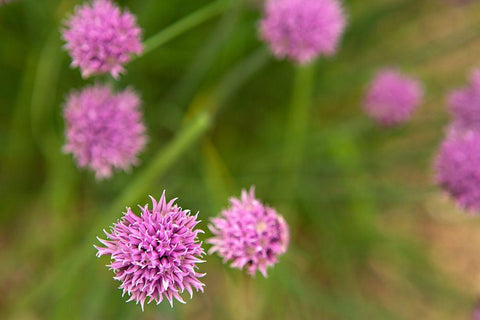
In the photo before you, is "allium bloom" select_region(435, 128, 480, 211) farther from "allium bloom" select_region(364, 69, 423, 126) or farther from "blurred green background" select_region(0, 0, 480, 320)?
"allium bloom" select_region(364, 69, 423, 126)

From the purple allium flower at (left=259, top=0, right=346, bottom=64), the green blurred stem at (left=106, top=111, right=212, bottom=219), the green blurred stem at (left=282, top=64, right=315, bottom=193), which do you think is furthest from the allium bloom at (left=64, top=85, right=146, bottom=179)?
the green blurred stem at (left=282, top=64, right=315, bottom=193)

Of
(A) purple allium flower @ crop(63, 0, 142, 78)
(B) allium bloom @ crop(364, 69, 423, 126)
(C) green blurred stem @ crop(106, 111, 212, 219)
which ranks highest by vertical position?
(B) allium bloom @ crop(364, 69, 423, 126)

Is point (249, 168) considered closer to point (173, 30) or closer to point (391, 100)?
point (391, 100)

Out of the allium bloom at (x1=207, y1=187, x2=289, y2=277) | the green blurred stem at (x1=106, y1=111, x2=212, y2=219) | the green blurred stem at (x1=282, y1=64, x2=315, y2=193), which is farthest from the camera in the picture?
the green blurred stem at (x1=282, y1=64, x2=315, y2=193)

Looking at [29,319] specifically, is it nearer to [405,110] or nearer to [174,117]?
[174,117]

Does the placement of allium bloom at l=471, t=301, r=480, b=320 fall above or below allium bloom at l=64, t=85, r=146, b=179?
below

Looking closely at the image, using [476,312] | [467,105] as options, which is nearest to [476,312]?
[476,312]
